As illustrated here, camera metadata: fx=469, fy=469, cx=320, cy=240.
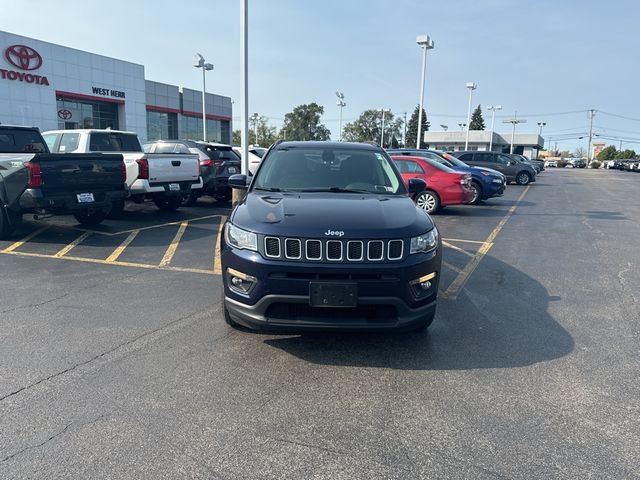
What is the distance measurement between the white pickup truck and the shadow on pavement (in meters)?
7.25

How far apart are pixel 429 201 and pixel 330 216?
9.44 m

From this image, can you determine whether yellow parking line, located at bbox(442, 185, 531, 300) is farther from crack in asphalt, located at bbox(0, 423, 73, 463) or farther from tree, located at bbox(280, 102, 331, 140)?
tree, located at bbox(280, 102, 331, 140)

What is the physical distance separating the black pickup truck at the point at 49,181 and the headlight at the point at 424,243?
6.61 meters

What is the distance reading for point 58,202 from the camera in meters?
7.87

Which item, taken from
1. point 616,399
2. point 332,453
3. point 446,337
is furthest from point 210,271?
point 616,399

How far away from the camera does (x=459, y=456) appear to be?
8.69 feet

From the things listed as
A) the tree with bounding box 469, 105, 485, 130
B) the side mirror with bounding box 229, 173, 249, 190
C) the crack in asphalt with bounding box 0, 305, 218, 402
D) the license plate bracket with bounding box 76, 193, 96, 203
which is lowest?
the crack in asphalt with bounding box 0, 305, 218, 402

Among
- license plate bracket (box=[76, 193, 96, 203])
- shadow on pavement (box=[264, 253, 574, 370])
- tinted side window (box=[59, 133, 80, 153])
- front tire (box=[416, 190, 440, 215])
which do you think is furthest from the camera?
front tire (box=[416, 190, 440, 215])

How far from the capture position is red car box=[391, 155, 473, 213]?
12.4m

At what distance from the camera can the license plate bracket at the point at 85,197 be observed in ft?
26.9

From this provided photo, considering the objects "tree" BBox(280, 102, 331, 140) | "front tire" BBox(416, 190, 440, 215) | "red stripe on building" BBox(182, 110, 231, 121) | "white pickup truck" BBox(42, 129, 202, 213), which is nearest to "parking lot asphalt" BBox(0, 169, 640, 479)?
"white pickup truck" BBox(42, 129, 202, 213)

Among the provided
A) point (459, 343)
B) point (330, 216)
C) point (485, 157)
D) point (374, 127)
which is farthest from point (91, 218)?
point (374, 127)

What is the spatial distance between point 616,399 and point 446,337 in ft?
4.52

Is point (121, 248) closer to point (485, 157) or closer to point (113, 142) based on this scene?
point (113, 142)
